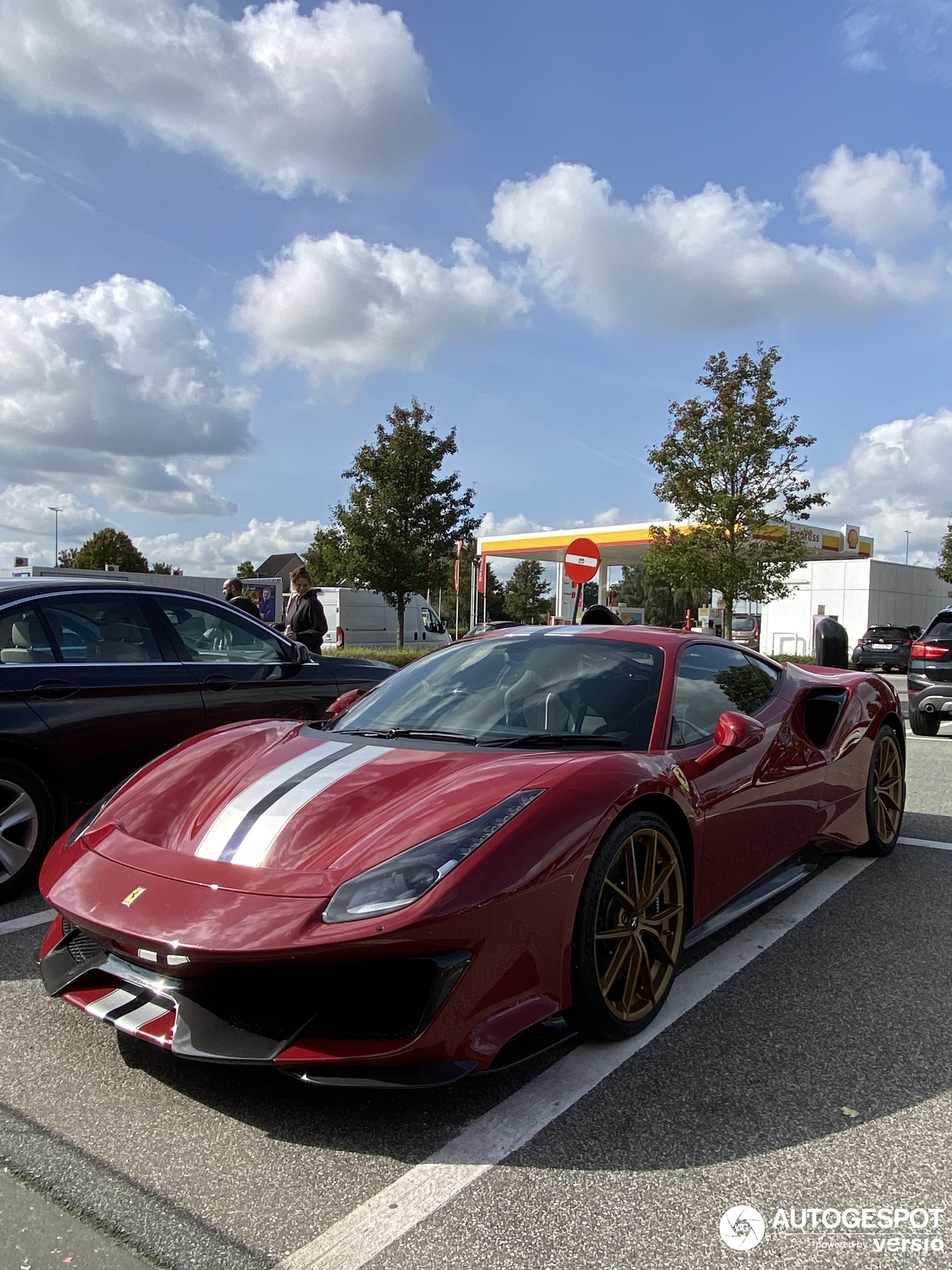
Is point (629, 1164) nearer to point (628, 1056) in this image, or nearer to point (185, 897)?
point (628, 1056)

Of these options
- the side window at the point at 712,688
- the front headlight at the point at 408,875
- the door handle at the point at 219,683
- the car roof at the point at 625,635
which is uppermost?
the car roof at the point at 625,635

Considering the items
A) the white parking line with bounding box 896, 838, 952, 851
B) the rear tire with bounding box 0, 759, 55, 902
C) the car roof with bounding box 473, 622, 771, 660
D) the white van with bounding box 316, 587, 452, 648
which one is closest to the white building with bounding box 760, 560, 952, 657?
the white van with bounding box 316, 587, 452, 648

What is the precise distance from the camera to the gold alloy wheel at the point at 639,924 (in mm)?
2723

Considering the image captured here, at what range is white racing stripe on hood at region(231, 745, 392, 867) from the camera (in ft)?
8.43

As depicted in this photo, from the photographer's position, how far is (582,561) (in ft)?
39.1

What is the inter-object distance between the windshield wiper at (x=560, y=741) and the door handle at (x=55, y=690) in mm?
2407

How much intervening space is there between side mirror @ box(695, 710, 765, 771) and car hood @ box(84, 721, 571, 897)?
653 millimetres

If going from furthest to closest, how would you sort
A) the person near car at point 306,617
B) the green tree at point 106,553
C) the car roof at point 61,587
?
1. the green tree at point 106,553
2. the person near car at point 306,617
3. the car roof at point 61,587

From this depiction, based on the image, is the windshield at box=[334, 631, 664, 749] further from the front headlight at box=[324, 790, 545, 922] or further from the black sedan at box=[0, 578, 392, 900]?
the front headlight at box=[324, 790, 545, 922]

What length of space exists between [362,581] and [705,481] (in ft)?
28.5

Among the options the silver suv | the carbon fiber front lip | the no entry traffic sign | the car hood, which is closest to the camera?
the carbon fiber front lip

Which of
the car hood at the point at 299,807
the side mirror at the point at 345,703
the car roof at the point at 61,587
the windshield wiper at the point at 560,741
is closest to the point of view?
the car hood at the point at 299,807

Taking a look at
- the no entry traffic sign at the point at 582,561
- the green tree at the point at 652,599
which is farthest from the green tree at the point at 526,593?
the no entry traffic sign at the point at 582,561

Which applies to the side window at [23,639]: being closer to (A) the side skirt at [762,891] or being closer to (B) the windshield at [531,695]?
(B) the windshield at [531,695]
